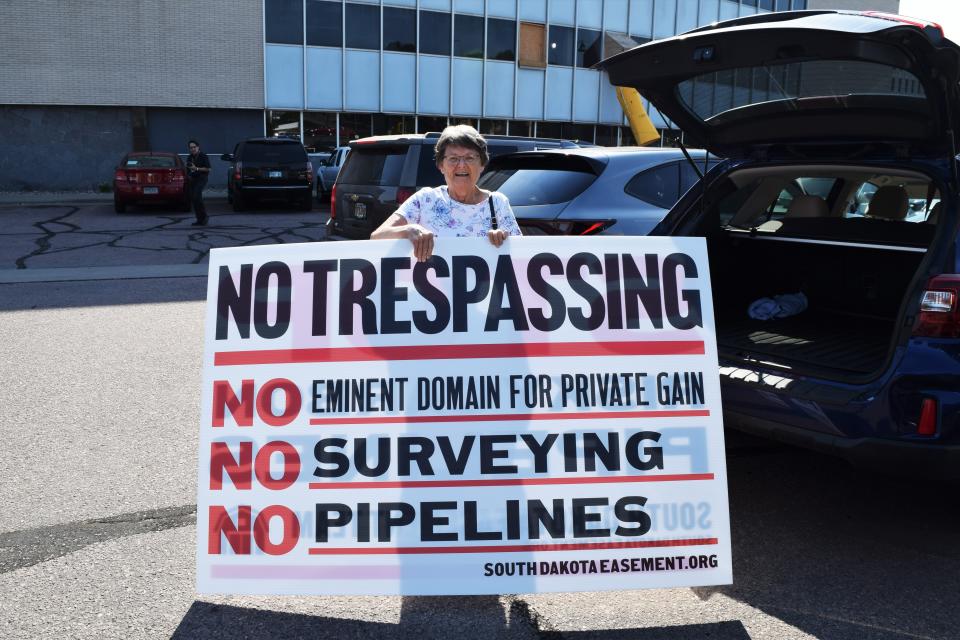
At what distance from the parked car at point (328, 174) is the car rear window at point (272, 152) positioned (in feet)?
8.92

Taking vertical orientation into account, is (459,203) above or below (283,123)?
below

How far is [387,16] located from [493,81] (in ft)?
14.0

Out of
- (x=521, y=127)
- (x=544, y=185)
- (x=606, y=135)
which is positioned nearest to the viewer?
(x=544, y=185)

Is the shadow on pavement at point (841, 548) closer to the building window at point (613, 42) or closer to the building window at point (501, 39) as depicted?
the building window at point (501, 39)

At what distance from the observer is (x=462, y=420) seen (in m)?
3.10

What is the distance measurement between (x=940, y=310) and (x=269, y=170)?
19.4m

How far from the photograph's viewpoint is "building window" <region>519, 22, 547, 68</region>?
99.5 ft

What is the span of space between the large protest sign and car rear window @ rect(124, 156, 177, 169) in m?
19.3

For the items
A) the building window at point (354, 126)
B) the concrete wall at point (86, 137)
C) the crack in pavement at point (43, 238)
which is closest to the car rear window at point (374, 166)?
the crack in pavement at point (43, 238)

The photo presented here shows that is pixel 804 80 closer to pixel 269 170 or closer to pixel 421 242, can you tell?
A: pixel 421 242

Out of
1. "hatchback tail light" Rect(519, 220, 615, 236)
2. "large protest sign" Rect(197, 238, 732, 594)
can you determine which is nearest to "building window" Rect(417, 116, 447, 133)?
"hatchback tail light" Rect(519, 220, 615, 236)

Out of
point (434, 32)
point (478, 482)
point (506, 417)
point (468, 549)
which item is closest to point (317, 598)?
point (468, 549)

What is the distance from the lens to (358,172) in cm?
1052

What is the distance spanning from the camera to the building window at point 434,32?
2881cm
